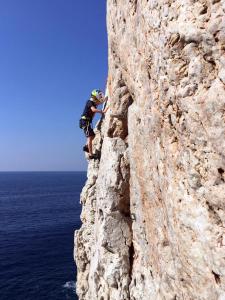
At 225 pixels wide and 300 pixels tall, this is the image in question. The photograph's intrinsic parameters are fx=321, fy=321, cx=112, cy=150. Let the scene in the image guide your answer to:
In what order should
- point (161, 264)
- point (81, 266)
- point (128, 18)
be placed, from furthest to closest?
point (81, 266) < point (128, 18) < point (161, 264)

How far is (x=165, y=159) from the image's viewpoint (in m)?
9.60

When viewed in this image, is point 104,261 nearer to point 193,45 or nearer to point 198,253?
point 198,253

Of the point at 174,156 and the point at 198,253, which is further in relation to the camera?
the point at 174,156

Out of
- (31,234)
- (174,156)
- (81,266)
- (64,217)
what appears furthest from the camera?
(64,217)

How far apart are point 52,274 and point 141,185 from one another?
42640mm

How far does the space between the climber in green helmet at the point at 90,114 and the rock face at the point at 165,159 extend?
518 centimetres

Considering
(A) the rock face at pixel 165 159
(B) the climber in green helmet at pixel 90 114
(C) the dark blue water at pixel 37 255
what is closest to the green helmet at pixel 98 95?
(B) the climber in green helmet at pixel 90 114

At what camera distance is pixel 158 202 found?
10711 mm

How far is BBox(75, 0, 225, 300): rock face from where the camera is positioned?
7324 millimetres

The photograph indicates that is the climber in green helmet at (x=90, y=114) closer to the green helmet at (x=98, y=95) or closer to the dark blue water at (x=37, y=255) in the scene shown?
the green helmet at (x=98, y=95)

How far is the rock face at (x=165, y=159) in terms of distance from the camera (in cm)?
Answer: 732

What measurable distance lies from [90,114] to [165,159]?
12124 mm

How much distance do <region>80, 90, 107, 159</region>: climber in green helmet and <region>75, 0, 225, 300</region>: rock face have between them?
204 inches

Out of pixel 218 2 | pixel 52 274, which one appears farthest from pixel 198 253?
pixel 52 274
